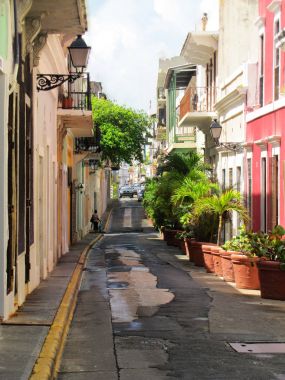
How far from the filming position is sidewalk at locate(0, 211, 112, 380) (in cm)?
696

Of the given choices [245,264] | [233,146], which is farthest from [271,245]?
[233,146]

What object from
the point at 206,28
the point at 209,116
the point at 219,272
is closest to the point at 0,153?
the point at 219,272

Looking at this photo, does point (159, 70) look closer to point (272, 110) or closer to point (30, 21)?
point (272, 110)

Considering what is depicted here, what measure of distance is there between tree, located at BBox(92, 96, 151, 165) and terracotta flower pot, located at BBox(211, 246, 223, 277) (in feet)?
124

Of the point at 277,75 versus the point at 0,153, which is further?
the point at 277,75

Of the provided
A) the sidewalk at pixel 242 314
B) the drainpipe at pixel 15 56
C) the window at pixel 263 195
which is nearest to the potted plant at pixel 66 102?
the window at pixel 263 195

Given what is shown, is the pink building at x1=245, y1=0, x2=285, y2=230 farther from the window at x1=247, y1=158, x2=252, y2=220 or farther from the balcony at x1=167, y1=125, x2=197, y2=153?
the balcony at x1=167, y1=125, x2=197, y2=153

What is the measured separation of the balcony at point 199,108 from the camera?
1101 inches

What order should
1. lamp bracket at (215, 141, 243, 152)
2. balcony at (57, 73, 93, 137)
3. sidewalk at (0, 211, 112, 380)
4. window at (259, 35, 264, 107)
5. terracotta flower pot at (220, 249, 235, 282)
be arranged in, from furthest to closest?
lamp bracket at (215, 141, 243, 152)
balcony at (57, 73, 93, 137)
window at (259, 35, 264, 107)
terracotta flower pot at (220, 249, 235, 282)
sidewalk at (0, 211, 112, 380)

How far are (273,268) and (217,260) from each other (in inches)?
176

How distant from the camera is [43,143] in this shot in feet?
53.0

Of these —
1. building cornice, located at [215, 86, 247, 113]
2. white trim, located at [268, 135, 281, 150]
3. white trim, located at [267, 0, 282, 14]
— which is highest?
white trim, located at [267, 0, 282, 14]

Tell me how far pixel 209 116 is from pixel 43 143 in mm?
12660

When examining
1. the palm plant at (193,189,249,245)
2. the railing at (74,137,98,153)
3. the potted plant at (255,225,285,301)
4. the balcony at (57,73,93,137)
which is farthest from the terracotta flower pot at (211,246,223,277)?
the railing at (74,137,98,153)
